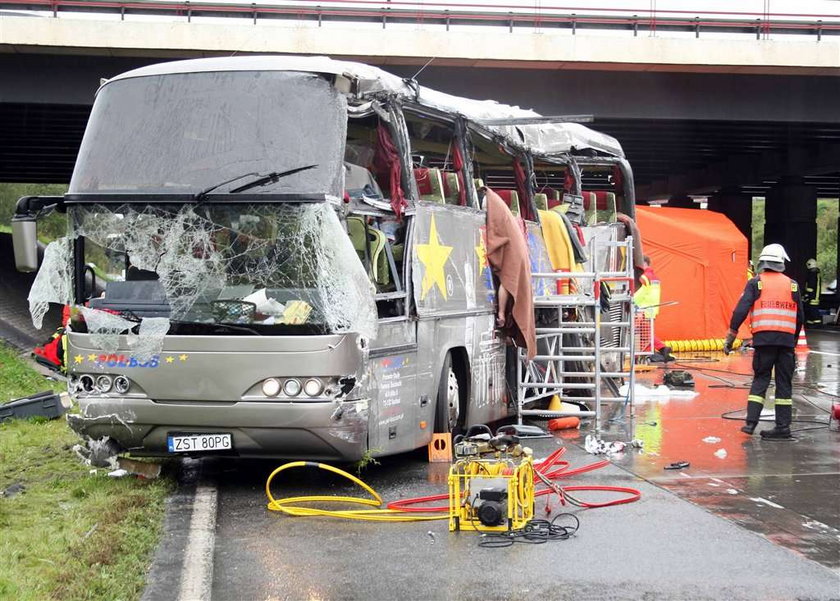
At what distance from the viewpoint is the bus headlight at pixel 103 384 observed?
26.9 ft

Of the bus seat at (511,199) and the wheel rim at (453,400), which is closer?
the wheel rim at (453,400)

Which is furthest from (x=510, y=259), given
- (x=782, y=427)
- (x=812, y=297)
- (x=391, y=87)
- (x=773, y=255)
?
(x=812, y=297)

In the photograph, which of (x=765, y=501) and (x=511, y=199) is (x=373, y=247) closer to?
(x=765, y=501)

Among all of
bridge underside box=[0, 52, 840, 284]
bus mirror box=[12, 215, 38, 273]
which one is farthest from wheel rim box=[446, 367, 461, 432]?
bridge underside box=[0, 52, 840, 284]

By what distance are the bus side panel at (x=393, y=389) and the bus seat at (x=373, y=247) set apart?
39cm

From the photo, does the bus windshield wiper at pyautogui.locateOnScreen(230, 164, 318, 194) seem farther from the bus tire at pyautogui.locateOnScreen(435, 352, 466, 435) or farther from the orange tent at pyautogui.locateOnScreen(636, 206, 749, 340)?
the orange tent at pyautogui.locateOnScreen(636, 206, 749, 340)

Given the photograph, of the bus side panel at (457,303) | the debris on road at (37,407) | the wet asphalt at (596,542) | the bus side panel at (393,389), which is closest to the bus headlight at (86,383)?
the wet asphalt at (596,542)

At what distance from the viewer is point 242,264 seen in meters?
7.93

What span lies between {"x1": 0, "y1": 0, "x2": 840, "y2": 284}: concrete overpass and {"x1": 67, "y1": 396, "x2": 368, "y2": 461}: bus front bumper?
1373 cm

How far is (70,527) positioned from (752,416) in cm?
740

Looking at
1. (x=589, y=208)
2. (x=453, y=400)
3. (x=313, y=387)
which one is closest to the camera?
(x=313, y=387)

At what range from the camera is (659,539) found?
→ 686 centimetres

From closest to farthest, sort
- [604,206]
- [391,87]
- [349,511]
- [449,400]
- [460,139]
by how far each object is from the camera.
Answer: [349,511] → [391,87] → [449,400] → [460,139] → [604,206]

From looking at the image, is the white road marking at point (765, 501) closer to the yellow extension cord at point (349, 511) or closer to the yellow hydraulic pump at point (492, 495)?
the yellow hydraulic pump at point (492, 495)
